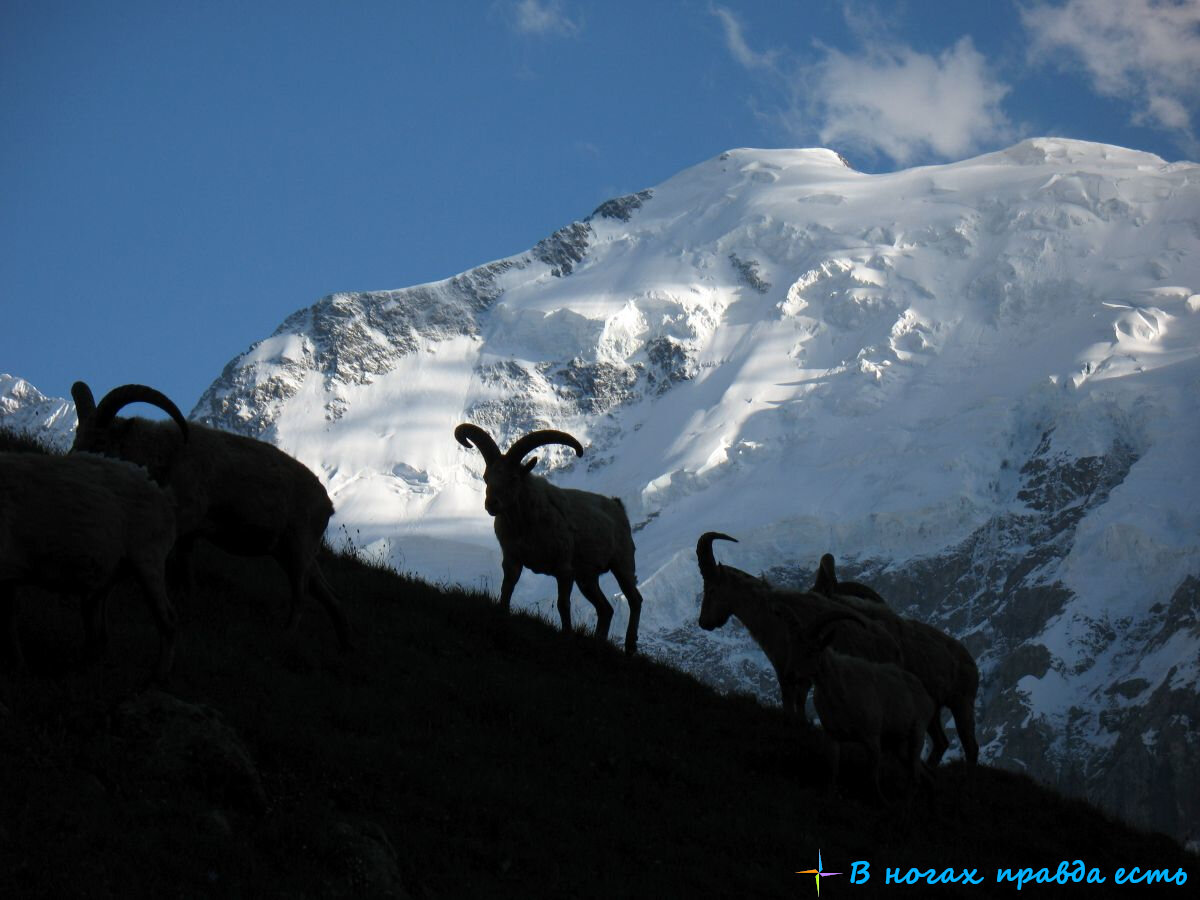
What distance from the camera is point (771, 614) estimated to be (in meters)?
18.4

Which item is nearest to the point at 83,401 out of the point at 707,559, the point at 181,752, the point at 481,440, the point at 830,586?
the point at 181,752

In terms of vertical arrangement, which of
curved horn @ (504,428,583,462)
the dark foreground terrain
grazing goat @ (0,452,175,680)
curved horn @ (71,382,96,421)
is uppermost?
curved horn @ (504,428,583,462)

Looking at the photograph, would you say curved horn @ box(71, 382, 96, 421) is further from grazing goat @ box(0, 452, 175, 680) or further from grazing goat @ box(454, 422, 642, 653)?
grazing goat @ box(454, 422, 642, 653)

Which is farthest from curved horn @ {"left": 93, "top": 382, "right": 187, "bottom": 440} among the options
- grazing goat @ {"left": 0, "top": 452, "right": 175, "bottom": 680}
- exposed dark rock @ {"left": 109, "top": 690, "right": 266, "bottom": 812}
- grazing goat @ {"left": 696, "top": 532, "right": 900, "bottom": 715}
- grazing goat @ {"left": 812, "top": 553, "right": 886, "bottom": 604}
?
grazing goat @ {"left": 812, "top": 553, "right": 886, "bottom": 604}

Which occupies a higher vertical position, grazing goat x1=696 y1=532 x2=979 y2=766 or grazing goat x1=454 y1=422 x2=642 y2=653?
grazing goat x1=454 y1=422 x2=642 y2=653

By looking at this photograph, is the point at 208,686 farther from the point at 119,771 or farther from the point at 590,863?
the point at 590,863

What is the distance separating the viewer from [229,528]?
15492 millimetres

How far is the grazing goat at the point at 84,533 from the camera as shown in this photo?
1238 centimetres

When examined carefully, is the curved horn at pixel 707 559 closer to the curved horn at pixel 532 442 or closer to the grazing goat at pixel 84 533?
the curved horn at pixel 532 442

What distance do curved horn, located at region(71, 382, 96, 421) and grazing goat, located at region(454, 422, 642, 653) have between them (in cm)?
529

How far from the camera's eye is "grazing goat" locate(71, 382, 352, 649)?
1507cm

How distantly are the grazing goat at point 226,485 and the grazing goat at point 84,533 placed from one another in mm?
1694

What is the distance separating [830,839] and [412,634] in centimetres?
537

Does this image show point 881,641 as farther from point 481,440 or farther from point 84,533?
point 84,533
